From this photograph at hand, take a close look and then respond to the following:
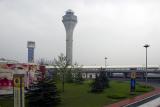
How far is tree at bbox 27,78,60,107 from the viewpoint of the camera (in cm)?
2720

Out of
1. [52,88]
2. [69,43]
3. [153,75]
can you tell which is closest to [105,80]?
[52,88]

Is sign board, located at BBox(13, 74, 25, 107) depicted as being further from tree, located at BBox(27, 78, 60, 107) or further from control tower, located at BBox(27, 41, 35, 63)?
control tower, located at BBox(27, 41, 35, 63)

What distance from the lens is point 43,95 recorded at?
27531 millimetres

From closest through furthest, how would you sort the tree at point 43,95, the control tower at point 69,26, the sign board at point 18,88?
the sign board at point 18,88, the tree at point 43,95, the control tower at point 69,26

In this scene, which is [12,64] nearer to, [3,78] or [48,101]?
[3,78]

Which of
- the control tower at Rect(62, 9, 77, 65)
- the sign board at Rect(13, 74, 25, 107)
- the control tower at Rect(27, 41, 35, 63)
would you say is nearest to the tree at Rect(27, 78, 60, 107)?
the sign board at Rect(13, 74, 25, 107)

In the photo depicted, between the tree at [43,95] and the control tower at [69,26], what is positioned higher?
the control tower at [69,26]

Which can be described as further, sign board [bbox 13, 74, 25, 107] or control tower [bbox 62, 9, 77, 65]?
control tower [bbox 62, 9, 77, 65]

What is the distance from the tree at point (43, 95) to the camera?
2720 cm

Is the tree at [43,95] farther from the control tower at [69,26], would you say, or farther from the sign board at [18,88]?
the control tower at [69,26]

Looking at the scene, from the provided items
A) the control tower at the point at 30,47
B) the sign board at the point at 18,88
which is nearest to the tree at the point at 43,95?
the sign board at the point at 18,88

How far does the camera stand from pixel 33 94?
2769 cm

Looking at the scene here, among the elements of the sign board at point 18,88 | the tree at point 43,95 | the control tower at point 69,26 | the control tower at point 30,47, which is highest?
the control tower at point 69,26

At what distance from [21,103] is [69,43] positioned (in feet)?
497
